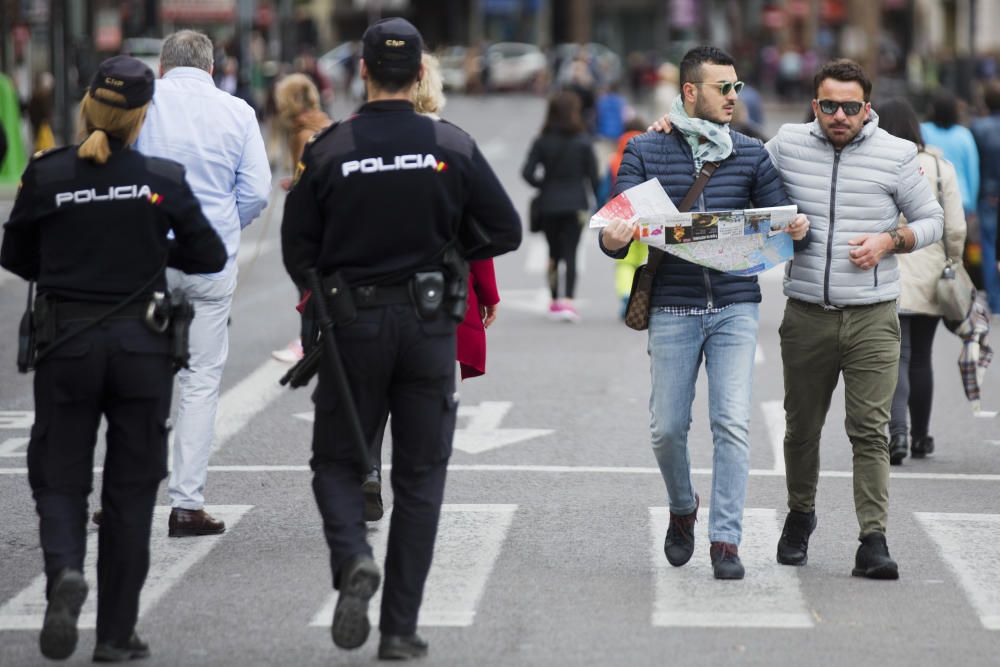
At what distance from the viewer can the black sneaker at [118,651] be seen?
Result: 5.58m

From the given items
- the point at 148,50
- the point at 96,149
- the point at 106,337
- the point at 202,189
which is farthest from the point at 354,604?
the point at 148,50

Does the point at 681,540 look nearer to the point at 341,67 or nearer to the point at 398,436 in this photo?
the point at 398,436

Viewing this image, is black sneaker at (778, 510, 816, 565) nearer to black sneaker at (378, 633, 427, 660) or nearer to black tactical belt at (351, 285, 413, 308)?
black sneaker at (378, 633, 427, 660)

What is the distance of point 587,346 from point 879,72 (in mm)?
47536

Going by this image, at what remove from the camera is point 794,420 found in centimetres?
704

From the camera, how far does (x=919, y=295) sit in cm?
920

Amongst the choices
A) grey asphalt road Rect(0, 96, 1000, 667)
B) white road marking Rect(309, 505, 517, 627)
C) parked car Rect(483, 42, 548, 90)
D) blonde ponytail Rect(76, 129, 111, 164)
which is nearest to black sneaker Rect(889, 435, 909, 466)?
grey asphalt road Rect(0, 96, 1000, 667)

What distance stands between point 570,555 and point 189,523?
152 cm

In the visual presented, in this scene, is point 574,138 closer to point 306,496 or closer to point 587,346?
point 587,346

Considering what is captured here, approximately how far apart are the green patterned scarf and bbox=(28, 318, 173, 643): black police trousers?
2.08 meters

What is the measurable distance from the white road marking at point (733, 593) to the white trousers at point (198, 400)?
1.81 metres

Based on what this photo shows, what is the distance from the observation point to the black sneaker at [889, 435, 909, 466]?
30.6 feet

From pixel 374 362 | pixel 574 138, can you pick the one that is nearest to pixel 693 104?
pixel 374 362

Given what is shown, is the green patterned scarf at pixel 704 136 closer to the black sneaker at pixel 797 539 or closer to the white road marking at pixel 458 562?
the black sneaker at pixel 797 539
